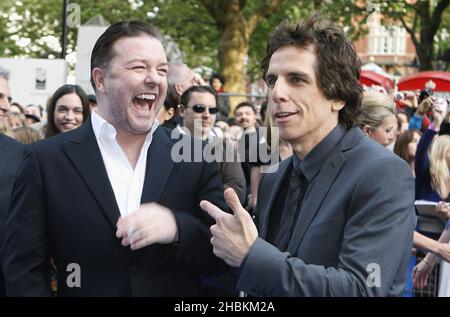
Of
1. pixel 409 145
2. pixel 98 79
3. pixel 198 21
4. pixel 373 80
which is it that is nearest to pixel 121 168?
pixel 98 79

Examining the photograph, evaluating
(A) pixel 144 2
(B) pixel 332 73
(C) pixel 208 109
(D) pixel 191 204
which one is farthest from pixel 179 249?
(A) pixel 144 2

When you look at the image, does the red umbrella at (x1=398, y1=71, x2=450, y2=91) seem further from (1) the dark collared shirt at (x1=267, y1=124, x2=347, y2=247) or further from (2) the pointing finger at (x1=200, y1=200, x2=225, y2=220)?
(2) the pointing finger at (x1=200, y1=200, x2=225, y2=220)

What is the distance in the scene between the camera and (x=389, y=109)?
19.4 ft

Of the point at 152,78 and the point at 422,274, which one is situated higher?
the point at 152,78

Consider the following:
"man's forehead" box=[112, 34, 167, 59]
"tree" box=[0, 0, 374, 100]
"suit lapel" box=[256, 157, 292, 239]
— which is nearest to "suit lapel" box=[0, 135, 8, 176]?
"man's forehead" box=[112, 34, 167, 59]

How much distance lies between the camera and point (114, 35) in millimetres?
3158

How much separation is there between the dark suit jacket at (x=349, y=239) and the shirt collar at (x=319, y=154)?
79mm

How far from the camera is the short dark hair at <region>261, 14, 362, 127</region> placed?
303cm

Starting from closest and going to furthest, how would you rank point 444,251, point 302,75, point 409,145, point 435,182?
point 302,75 < point 444,251 < point 435,182 < point 409,145

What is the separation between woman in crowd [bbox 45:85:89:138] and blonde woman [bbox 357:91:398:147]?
2.35 m

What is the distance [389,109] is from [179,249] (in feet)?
11.0

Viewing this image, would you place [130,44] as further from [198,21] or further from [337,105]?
[198,21]

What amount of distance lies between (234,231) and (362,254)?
443 millimetres

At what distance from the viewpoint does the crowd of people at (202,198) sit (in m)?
2.73
